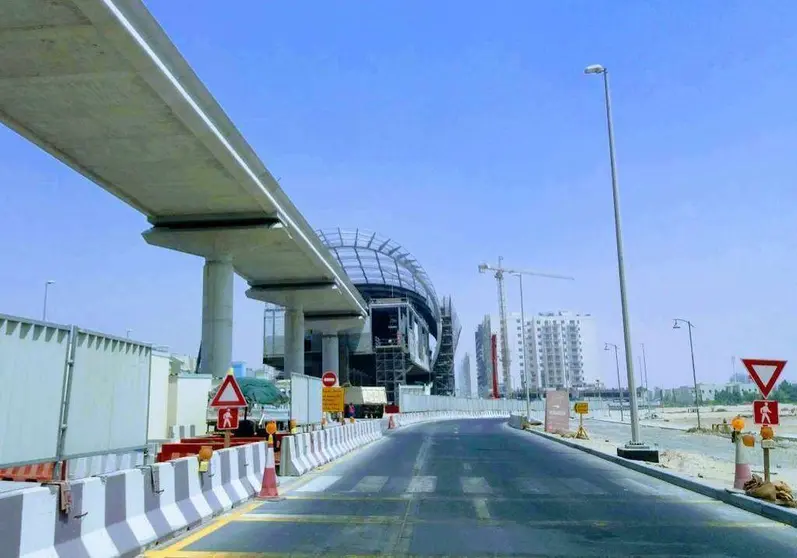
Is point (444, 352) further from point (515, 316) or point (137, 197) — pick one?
point (137, 197)

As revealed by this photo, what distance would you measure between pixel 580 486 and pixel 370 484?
4435 millimetres

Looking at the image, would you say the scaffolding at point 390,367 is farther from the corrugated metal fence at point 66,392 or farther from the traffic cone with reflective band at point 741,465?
the corrugated metal fence at point 66,392

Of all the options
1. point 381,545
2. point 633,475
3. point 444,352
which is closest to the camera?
point 381,545

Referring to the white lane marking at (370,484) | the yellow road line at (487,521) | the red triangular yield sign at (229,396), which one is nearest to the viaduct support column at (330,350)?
the white lane marking at (370,484)

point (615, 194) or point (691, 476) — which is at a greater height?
point (615, 194)

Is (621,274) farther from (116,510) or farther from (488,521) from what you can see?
(116,510)

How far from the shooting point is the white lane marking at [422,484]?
13.4m

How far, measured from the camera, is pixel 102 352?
656 centimetres

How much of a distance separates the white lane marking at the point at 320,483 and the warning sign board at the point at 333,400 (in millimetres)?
10976

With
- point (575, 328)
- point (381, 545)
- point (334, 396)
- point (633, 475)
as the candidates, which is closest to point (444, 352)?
point (575, 328)

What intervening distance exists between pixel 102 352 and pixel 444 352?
124 metres

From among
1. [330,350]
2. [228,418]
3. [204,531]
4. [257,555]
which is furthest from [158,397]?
[330,350]

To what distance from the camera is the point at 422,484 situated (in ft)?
46.9

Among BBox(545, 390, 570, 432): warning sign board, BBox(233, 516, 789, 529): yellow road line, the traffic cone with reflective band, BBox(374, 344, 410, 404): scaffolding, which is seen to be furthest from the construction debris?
BBox(374, 344, 410, 404): scaffolding
